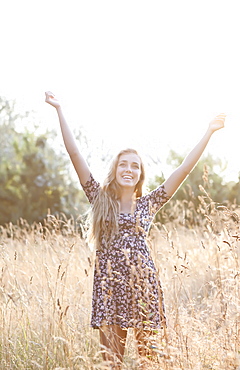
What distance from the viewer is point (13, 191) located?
1411 centimetres

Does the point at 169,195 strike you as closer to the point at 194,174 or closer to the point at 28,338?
the point at 28,338

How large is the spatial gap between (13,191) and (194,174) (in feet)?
15.6

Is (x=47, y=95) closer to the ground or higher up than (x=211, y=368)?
Answer: higher up

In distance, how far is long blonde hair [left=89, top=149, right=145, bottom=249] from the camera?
10.8 ft

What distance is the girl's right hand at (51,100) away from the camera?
356 cm

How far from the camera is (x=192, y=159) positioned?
3336 millimetres

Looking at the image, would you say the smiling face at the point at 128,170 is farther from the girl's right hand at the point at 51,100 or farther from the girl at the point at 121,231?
the girl's right hand at the point at 51,100

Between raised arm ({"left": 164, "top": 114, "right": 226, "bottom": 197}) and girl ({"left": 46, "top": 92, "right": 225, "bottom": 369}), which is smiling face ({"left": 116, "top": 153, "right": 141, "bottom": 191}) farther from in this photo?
raised arm ({"left": 164, "top": 114, "right": 226, "bottom": 197})

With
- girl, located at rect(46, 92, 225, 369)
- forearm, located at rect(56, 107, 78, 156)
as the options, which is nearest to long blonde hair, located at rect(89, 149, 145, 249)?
girl, located at rect(46, 92, 225, 369)

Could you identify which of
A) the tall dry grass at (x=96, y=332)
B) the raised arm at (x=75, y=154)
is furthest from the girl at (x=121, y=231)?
the tall dry grass at (x=96, y=332)

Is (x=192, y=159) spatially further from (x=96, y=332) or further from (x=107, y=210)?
(x=96, y=332)

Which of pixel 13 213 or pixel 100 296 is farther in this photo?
pixel 13 213

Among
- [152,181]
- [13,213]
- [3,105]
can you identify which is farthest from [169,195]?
[3,105]

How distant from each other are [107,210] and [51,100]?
85cm
